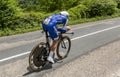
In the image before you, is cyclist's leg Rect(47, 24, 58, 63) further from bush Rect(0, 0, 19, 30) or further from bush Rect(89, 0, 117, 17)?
bush Rect(89, 0, 117, 17)

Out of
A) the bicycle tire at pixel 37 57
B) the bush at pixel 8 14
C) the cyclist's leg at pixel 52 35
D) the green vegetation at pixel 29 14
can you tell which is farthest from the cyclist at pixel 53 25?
the bush at pixel 8 14

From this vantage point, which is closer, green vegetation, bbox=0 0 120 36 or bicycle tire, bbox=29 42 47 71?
bicycle tire, bbox=29 42 47 71

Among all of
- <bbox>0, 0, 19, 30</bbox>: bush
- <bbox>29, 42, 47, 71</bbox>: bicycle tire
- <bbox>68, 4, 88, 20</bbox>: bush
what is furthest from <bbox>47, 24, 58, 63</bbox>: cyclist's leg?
<bbox>68, 4, 88, 20</bbox>: bush

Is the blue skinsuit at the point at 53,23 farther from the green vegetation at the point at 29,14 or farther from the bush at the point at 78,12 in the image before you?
the bush at the point at 78,12

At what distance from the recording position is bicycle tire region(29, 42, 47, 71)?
6.45 meters

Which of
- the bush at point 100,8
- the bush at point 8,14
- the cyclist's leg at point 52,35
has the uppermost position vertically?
the cyclist's leg at point 52,35

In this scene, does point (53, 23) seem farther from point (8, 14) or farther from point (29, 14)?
point (29, 14)

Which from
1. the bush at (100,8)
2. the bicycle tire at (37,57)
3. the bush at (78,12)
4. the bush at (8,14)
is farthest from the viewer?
the bush at (100,8)

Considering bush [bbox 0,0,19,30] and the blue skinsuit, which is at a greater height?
the blue skinsuit

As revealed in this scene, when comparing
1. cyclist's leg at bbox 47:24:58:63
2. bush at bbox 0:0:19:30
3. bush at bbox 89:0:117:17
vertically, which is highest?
Result: cyclist's leg at bbox 47:24:58:63

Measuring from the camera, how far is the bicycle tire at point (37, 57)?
21.2 ft

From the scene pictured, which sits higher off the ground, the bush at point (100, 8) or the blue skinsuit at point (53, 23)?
the blue skinsuit at point (53, 23)

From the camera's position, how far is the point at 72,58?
7.87 meters

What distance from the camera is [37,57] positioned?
21.6 ft
